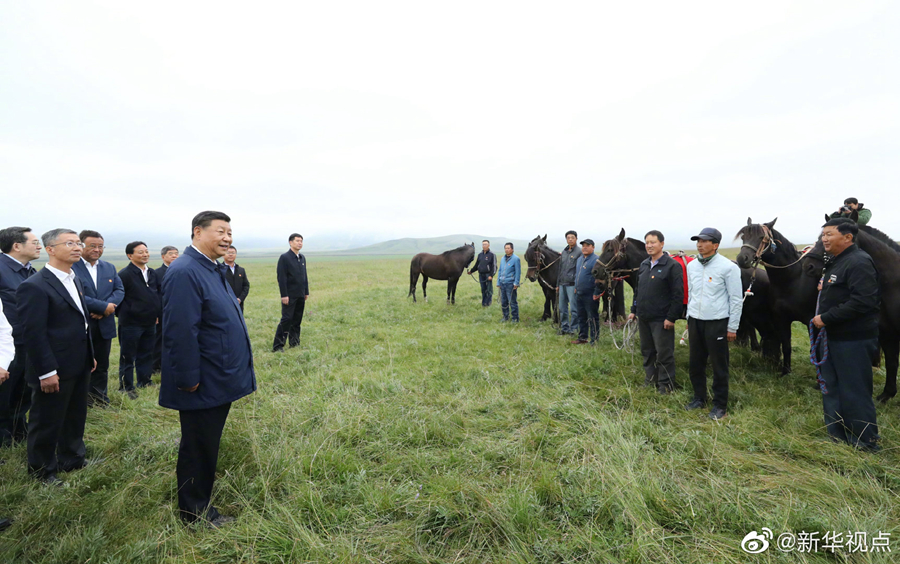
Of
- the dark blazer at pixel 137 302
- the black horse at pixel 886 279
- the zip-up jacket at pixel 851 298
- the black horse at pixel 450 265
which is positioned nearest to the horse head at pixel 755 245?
the black horse at pixel 886 279

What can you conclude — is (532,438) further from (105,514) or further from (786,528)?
(105,514)

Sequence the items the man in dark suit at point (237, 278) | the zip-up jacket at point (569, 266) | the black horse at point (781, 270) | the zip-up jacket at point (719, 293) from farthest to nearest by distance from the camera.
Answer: the zip-up jacket at point (569, 266), the man in dark suit at point (237, 278), the black horse at point (781, 270), the zip-up jacket at point (719, 293)

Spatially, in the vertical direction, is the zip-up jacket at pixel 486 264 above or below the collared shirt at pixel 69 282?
below

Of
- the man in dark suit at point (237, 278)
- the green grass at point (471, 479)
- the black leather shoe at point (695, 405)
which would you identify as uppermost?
the man in dark suit at point (237, 278)

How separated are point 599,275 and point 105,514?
7.51 metres

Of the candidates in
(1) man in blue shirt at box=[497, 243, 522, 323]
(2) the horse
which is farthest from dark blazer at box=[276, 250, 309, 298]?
(2) the horse

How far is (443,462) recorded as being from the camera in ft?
12.0

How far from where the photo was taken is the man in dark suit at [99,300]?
16.0 feet

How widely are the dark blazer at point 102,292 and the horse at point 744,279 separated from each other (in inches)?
317

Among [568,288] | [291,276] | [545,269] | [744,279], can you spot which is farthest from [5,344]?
[545,269]

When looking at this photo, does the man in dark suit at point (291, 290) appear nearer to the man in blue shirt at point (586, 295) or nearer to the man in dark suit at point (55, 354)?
the man in dark suit at point (55, 354)

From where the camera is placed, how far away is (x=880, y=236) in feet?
17.4

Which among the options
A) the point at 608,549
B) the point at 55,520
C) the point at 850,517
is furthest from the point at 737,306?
the point at 55,520

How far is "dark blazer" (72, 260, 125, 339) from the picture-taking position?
4.79 metres
